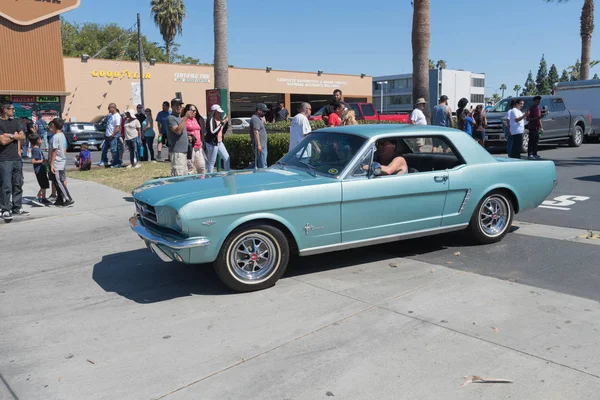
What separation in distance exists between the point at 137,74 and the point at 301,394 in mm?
40429

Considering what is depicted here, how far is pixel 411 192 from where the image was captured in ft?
19.2

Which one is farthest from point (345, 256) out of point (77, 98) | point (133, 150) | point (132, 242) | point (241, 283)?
point (77, 98)

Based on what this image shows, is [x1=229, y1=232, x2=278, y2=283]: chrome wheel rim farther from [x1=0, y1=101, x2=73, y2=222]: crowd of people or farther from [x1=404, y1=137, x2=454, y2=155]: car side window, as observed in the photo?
[x1=0, y1=101, x2=73, y2=222]: crowd of people

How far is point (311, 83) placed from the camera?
51.6 m

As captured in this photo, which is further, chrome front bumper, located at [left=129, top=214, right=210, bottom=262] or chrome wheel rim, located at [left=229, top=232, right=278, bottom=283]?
chrome wheel rim, located at [left=229, top=232, right=278, bottom=283]

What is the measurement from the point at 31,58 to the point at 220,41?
2360 cm

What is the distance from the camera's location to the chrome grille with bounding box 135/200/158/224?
17.2 ft

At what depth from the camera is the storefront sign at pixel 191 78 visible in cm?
4277

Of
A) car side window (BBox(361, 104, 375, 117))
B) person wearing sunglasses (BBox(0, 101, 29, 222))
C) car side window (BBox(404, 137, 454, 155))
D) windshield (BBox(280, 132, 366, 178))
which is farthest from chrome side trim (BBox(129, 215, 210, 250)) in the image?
car side window (BBox(361, 104, 375, 117))

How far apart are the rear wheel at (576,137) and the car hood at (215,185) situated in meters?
16.0

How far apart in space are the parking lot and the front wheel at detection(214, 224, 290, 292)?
0.12 m

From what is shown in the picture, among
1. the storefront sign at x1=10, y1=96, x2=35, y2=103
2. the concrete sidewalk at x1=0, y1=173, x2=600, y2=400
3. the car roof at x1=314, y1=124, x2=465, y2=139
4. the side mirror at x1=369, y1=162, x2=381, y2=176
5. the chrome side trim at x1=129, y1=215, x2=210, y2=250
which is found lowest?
the concrete sidewalk at x1=0, y1=173, x2=600, y2=400

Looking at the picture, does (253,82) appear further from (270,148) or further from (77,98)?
(270,148)

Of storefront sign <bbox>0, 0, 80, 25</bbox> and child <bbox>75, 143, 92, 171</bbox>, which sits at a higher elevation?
storefront sign <bbox>0, 0, 80, 25</bbox>
